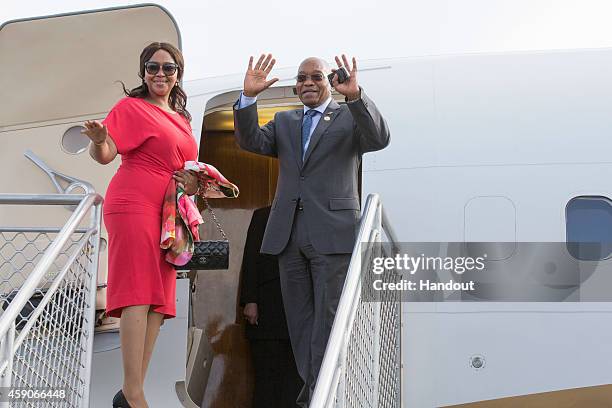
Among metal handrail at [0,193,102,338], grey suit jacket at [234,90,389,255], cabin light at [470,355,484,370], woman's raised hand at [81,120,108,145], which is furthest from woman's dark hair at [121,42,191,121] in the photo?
cabin light at [470,355,484,370]

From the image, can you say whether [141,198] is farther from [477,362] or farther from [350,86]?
[477,362]

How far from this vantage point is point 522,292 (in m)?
5.70

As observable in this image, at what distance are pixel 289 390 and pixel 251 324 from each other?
52cm

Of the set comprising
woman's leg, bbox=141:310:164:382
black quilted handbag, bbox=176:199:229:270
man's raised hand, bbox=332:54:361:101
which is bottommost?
woman's leg, bbox=141:310:164:382

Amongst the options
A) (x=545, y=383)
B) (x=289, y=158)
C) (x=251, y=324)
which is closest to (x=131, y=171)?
(x=289, y=158)

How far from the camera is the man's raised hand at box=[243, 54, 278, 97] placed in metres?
5.32

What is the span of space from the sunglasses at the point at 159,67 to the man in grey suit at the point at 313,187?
1.31 ft

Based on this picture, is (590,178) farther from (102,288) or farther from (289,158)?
(102,288)

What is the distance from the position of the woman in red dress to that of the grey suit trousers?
594 millimetres

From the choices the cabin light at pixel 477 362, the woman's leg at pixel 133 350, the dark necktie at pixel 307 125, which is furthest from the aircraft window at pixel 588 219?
the woman's leg at pixel 133 350

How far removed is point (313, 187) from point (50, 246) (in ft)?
4.56

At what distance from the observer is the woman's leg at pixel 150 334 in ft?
16.5

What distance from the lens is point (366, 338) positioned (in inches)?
184

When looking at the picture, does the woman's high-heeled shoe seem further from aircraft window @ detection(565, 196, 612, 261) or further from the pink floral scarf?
aircraft window @ detection(565, 196, 612, 261)
